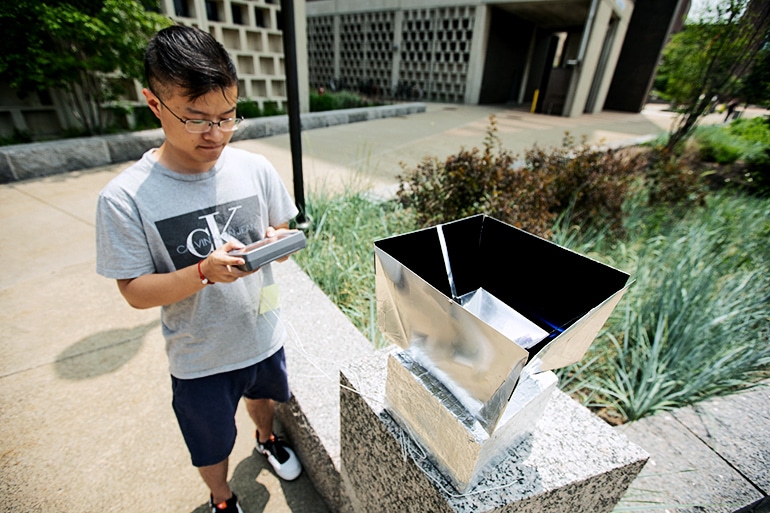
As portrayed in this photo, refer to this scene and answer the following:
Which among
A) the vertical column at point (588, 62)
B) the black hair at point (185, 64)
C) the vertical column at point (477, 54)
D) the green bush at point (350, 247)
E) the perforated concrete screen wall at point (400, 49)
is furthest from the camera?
the perforated concrete screen wall at point (400, 49)

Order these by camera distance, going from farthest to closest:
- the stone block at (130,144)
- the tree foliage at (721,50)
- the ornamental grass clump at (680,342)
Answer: the stone block at (130,144) < the tree foliage at (721,50) < the ornamental grass clump at (680,342)

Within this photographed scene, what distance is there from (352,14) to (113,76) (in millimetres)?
12833

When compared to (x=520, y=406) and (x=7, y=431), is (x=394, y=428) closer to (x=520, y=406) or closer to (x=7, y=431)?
(x=520, y=406)

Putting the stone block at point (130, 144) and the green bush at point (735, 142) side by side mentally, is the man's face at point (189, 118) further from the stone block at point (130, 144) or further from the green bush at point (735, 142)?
the green bush at point (735, 142)

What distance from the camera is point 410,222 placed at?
294cm

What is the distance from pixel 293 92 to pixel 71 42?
384 centimetres

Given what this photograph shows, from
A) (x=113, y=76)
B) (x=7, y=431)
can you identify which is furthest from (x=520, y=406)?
(x=113, y=76)

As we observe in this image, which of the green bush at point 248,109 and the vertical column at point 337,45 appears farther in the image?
the vertical column at point 337,45

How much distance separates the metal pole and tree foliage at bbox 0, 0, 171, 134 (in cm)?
301

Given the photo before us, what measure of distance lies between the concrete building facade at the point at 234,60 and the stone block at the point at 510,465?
5.70 m

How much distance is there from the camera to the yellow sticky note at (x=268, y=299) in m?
1.26

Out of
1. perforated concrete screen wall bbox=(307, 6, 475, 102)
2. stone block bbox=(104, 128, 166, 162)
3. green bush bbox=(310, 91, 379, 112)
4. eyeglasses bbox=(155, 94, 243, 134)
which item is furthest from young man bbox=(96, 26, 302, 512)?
perforated concrete screen wall bbox=(307, 6, 475, 102)

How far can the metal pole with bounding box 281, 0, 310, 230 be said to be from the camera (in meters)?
2.33

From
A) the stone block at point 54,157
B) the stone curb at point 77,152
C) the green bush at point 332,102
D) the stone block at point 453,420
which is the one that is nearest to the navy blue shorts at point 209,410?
the stone block at point 453,420
